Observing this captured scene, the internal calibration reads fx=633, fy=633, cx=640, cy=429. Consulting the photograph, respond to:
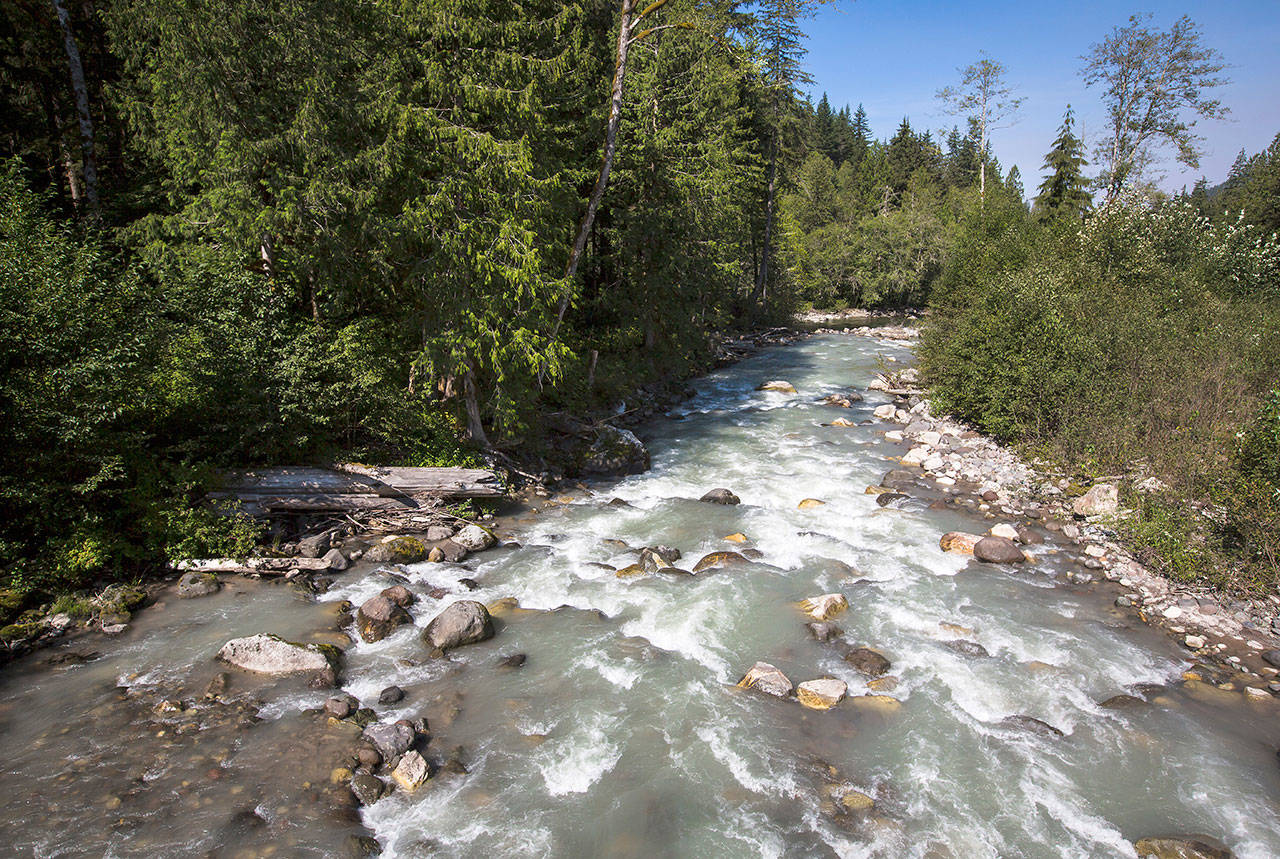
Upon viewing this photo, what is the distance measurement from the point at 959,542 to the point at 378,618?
10887 millimetres

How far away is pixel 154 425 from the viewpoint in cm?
1108

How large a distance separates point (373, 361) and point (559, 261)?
7.63 m

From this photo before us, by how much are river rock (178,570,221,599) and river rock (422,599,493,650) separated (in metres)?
3.76

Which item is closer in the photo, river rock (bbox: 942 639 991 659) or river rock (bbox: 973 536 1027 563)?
river rock (bbox: 942 639 991 659)

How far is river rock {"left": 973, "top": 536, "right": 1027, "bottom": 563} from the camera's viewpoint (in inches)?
481

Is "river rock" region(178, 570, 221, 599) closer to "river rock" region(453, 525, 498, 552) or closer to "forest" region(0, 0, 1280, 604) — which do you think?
"forest" region(0, 0, 1280, 604)

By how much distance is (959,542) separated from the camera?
12.8 meters

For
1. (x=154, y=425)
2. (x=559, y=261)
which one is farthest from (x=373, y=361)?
(x=559, y=261)

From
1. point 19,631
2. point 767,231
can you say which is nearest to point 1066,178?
point 767,231

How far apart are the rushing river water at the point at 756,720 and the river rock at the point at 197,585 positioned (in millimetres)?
768

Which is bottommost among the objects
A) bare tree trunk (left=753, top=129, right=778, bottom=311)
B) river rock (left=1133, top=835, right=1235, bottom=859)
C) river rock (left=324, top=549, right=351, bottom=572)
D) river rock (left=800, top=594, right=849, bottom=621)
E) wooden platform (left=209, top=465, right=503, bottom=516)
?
river rock (left=1133, top=835, right=1235, bottom=859)

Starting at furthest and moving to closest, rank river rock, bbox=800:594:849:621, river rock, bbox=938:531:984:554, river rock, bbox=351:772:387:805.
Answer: river rock, bbox=938:531:984:554, river rock, bbox=800:594:849:621, river rock, bbox=351:772:387:805

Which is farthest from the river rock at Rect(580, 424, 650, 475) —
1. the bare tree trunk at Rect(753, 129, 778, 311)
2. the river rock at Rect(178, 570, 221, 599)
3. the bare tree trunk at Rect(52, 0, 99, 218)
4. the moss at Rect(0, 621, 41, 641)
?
the bare tree trunk at Rect(753, 129, 778, 311)

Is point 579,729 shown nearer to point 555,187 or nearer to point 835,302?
point 555,187
